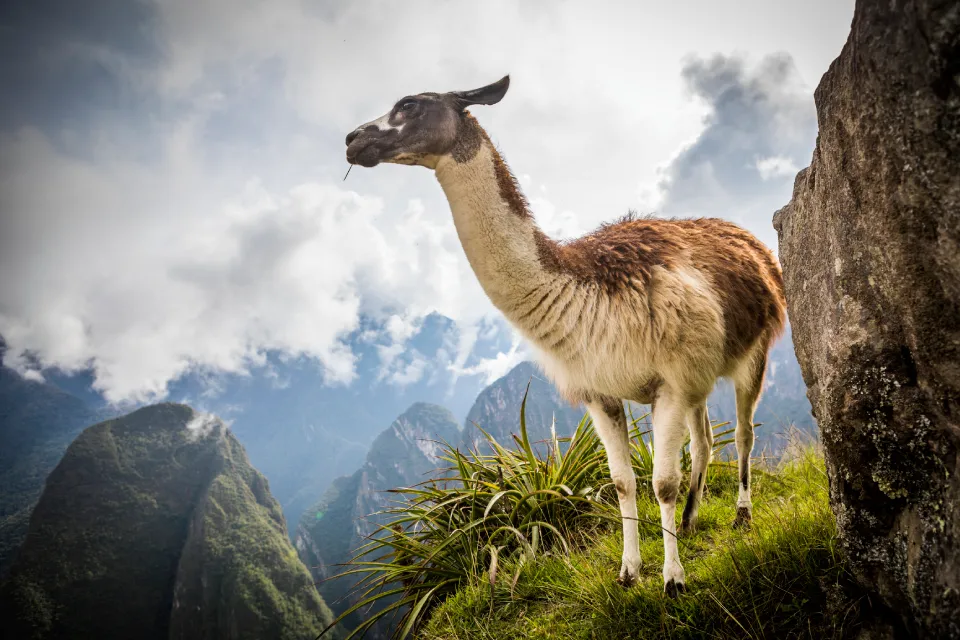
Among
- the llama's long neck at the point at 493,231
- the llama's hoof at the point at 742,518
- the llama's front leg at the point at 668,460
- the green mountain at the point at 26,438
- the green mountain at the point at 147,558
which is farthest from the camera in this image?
the green mountain at the point at 26,438

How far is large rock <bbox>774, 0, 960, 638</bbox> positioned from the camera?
1153 millimetres

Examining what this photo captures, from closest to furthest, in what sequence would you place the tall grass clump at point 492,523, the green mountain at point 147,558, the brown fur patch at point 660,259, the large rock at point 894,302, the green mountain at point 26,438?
the large rock at point 894,302, the brown fur patch at point 660,259, the tall grass clump at point 492,523, the green mountain at point 147,558, the green mountain at point 26,438

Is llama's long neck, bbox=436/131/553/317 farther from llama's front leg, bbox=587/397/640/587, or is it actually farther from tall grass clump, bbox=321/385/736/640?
tall grass clump, bbox=321/385/736/640

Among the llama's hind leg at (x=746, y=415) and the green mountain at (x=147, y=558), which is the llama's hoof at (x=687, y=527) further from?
the green mountain at (x=147, y=558)

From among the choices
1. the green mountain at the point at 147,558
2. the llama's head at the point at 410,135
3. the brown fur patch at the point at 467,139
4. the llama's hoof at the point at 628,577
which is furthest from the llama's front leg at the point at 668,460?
the green mountain at the point at 147,558

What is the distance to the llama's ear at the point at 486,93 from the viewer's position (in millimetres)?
2879

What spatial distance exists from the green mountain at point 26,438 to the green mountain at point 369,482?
65.8 meters

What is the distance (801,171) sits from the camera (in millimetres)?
2170

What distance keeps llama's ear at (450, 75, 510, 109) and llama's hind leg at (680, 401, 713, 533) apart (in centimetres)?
255

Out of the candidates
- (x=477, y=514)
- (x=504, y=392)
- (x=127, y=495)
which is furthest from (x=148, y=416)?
(x=477, y=514)

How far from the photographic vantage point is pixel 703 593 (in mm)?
2121

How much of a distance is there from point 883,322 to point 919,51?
79 centimetres

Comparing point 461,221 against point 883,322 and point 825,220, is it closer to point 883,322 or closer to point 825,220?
point 825,220

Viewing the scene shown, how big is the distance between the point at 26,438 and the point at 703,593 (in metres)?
194
